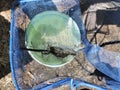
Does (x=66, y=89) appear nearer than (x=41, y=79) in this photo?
No

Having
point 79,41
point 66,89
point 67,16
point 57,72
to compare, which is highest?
point 67,16

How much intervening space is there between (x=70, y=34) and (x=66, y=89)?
1.36 feet

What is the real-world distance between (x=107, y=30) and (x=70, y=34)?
37cm

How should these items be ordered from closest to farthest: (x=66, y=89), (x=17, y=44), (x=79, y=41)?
(x=17, y=44), (x=79, y=41), (x=66, y=89)

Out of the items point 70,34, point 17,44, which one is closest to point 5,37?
point 17,44

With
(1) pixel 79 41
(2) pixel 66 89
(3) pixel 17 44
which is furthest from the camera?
(2) pixel 66 89

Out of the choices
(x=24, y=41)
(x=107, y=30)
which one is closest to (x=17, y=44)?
(x=24, y=41)

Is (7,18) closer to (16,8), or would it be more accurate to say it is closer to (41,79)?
(16,8)

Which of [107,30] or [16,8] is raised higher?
[16,8]

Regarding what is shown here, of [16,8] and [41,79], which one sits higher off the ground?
[16,8]

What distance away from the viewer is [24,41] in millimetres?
2244

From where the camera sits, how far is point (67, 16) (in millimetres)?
2346

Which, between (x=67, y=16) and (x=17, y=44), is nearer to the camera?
(x=17, y=44)

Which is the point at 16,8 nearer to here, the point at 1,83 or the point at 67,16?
the point at 67,16
